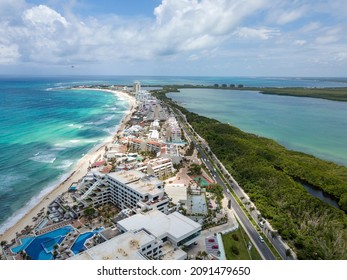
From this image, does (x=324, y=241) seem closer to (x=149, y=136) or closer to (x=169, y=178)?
(x=169, y=178)

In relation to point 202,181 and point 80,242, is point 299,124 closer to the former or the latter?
point 202,181

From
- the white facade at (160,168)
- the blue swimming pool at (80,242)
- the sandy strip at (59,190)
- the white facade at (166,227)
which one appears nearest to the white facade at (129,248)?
the white facade at (166,227)

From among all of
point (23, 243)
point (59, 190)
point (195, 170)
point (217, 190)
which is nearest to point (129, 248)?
point (23, 243)

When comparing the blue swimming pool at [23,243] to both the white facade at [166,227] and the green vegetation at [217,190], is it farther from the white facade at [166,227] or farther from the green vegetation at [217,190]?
the green vegetation at [217,190]

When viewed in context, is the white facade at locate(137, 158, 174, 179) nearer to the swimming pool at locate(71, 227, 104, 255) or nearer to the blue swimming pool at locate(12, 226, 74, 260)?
the swimming pool at locate(71, 227, 104, 255)

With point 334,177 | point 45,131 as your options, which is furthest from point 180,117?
point 334,177

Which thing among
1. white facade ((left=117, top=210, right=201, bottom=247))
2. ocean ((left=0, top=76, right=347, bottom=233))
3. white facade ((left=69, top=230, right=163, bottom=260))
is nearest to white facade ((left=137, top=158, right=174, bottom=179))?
ocean ((left=0, top=76, right=347, bottom=233))

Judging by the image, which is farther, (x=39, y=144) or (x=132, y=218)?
(x=39, y=144)
